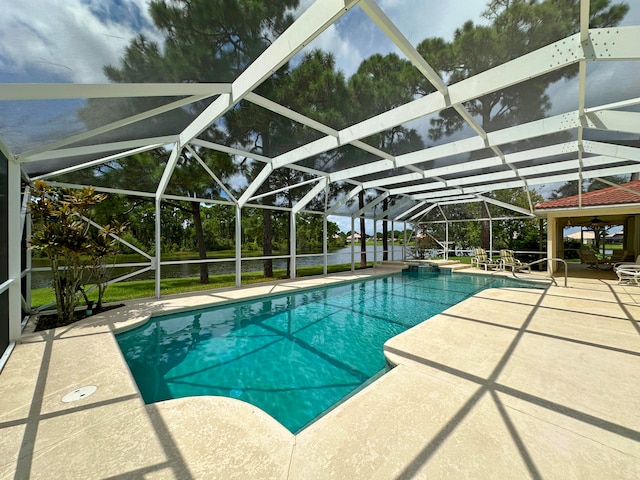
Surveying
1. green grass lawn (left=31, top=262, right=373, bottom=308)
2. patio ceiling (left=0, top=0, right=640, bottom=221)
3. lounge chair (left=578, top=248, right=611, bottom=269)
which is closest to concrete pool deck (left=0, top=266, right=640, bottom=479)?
patio ceiling (left=0, top=0, right=640, bottom=221)

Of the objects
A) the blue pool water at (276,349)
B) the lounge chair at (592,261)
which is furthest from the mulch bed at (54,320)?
the lounge chair at (592,261)

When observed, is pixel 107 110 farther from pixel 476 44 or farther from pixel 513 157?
pixel 513 157

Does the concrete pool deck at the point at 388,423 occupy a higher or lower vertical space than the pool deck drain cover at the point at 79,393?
→ higher

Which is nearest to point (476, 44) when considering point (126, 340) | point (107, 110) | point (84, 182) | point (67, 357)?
point (107, 110)

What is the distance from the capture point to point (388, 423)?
88.0 inches

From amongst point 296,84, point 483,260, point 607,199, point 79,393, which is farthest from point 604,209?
point 79,393

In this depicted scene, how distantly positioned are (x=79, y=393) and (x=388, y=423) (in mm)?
3203

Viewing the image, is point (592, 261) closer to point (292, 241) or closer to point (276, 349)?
point (292, 241)

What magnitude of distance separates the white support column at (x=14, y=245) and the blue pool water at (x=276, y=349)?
1.44 metres

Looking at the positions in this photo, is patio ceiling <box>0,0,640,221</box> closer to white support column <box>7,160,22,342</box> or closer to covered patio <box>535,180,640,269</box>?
white support column <box>7,160,22,342</box>

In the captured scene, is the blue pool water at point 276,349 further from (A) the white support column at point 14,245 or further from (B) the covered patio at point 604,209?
(B) the covered patio at point 604,209

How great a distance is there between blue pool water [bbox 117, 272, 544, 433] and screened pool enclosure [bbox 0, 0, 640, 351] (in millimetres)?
2268

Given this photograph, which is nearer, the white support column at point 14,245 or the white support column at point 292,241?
the white support column at point 14,245

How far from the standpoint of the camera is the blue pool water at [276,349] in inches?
137
